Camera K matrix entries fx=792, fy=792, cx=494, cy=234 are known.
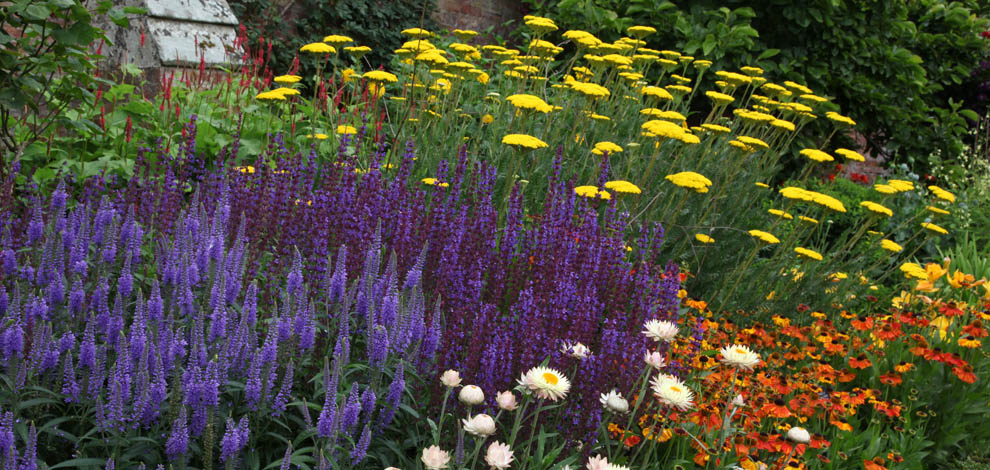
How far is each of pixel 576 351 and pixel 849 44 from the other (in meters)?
7.40

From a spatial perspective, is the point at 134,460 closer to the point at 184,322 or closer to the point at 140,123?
the point at 184,322

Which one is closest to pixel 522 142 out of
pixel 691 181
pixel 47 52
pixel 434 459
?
pixel 691 181

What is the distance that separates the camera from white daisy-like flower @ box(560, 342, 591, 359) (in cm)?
230

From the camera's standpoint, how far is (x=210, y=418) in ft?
5.70

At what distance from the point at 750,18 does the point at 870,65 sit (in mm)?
1536

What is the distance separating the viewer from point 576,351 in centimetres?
231

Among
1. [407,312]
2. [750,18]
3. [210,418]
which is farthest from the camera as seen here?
[750,18]

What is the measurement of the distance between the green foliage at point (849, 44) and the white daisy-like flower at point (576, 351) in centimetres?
579

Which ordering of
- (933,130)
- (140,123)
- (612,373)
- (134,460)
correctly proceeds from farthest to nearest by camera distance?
(933,130) < (140,123) < (612,373) < (134,460)

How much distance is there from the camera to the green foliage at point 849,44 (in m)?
7.99

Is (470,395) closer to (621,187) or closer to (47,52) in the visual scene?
(621,187)

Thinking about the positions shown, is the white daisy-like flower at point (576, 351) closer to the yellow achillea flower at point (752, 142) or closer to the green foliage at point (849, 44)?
the yellow achillea flower at point (752, 142)

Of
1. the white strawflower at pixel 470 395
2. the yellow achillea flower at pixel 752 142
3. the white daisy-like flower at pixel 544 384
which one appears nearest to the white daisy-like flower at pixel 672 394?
the white daisy-like flower at pixel 544 384

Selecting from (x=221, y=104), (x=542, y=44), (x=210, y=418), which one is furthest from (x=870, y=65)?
(x=210, y=418)
